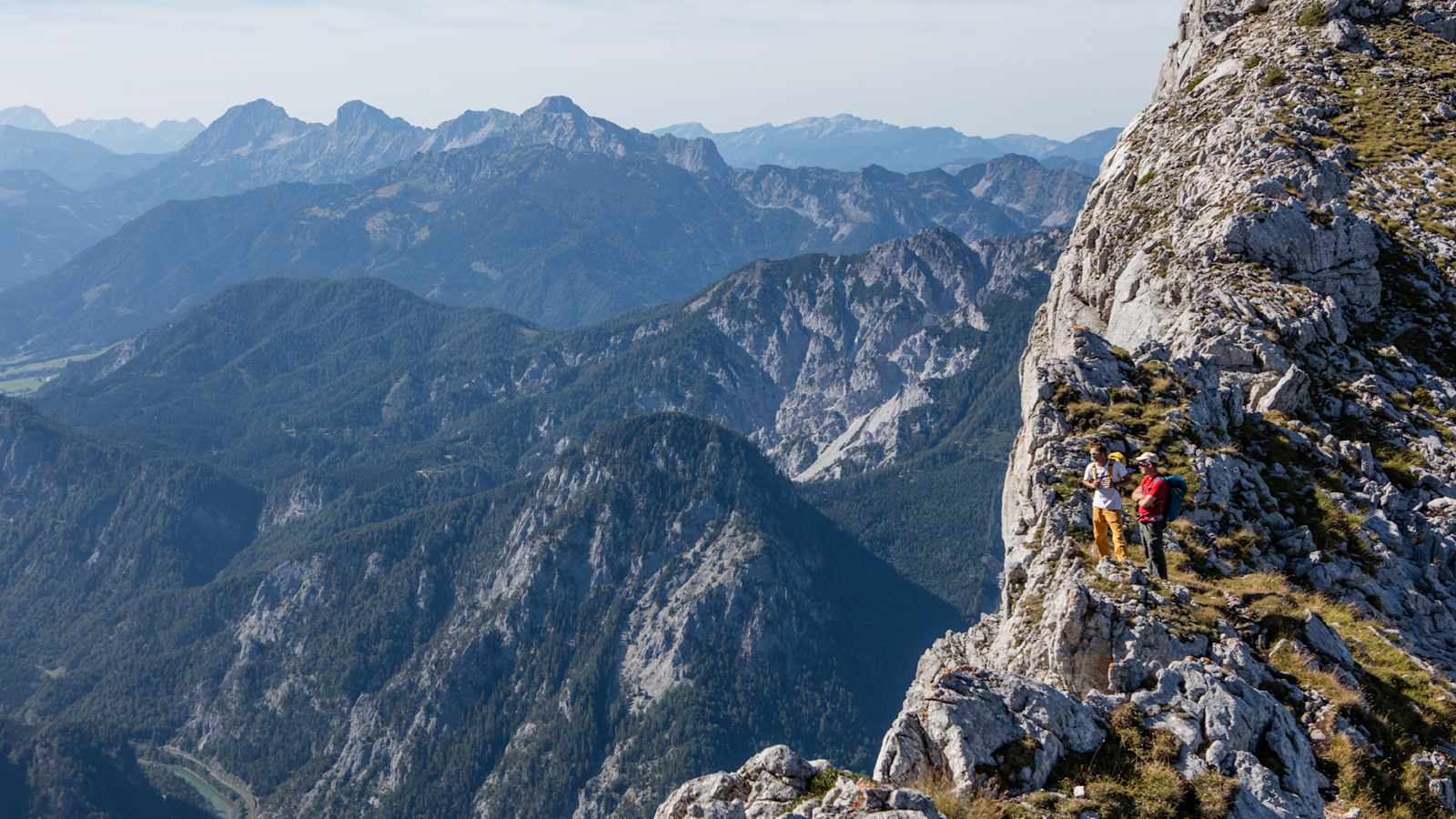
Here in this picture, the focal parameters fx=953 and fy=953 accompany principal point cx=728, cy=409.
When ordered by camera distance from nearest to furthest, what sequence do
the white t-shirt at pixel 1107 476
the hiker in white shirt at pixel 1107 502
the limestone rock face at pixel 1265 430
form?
1. the limestone rock face at pixel 1265 430
2. the hiker in white shirt at pixel 1107 502
3. the white t-shirt at pixel 1107 476

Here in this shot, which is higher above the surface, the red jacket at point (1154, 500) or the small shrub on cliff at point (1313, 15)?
the small shrub on cliff at point (1313, 15)

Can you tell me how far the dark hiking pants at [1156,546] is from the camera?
29.7 m

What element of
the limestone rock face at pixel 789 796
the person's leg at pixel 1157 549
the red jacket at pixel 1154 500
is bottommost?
the limestone rock face at pixel 789 796

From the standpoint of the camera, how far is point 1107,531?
3212cm

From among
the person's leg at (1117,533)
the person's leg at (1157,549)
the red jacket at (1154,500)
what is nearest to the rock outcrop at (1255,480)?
the person's leg at (1157,549)

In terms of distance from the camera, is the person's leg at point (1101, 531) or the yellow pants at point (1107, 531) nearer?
the yellow pants at point (1107, 531)

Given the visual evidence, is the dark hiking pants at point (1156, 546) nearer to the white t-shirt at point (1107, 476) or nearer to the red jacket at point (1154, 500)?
the red jacket at point (1154, 500)

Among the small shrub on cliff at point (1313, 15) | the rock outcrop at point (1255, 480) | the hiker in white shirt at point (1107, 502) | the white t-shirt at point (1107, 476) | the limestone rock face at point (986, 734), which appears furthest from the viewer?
the small shrub on cliff at point (1313, 15)

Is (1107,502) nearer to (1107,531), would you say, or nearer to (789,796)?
(1107,531)

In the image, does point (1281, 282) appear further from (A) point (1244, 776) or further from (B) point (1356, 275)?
(A) point (1244, 776)

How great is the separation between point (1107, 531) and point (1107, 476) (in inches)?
72.7

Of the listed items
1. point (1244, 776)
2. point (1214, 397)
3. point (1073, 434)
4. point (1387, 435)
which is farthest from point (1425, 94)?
point (1244, 776)

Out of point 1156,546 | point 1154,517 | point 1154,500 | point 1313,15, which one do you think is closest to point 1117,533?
point 1156,546

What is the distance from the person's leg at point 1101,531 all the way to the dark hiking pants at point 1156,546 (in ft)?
5.87
